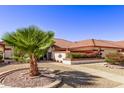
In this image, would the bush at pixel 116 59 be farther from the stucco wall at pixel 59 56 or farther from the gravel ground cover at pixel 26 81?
the gravel ground cover at pixel 26 81

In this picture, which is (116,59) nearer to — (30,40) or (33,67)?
(33,67)

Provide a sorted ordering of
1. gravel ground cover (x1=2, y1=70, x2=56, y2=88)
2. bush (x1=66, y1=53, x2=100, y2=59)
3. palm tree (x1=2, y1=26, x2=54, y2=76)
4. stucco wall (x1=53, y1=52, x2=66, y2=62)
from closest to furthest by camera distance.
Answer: gravel ground cover (x1=2, y1=70, x2=56, y2=88)
palm tree (x1=2, y1=26, x2=54, y2=76)
bush (x1=66, y1=53, x2=100, y2=59)
stucco wall (x1=53, y1=52, x2=66, y2=62)

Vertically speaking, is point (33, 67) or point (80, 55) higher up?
point (80, 55)

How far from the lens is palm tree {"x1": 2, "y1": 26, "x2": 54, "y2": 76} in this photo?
1148cm

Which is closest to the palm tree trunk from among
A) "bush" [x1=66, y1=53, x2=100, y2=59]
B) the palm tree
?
the palm tree

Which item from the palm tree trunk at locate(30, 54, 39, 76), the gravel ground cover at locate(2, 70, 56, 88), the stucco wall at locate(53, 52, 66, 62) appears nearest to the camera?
the gravel ground cover at locate(2, 70, 56, 88)

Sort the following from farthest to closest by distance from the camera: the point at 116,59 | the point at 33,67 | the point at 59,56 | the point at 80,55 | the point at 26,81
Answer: the point at 59,56, the point at 80,55, the point at 116,59, the point at 33,67, the point at 26,81

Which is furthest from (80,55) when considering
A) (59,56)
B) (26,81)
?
(26,81)

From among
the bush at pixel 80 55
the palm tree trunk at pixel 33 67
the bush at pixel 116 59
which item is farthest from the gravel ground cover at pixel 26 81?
the bush at pixel 80 55

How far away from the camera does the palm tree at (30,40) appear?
11.5 m

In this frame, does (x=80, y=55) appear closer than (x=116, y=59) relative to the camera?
No

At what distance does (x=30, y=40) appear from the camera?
11508 mm

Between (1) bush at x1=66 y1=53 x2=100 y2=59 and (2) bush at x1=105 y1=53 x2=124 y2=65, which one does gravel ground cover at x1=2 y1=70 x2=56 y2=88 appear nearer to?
(2) bush at x1=105 y1=53 x2=124 y2=65
